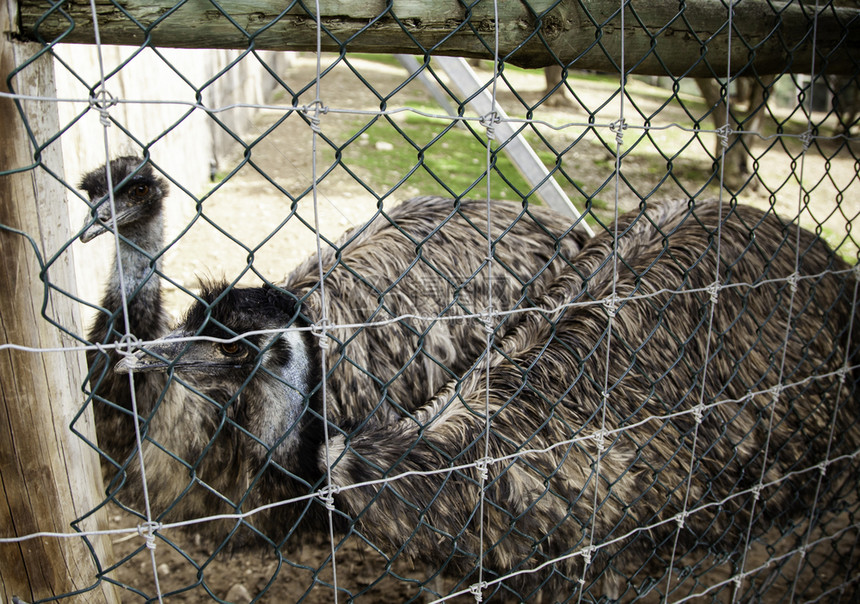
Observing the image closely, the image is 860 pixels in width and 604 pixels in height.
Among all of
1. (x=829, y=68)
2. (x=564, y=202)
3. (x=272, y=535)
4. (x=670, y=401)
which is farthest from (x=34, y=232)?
(x=564, y=202)

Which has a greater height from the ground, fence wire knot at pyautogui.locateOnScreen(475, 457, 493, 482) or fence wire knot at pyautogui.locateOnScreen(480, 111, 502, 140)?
fence wire knot at pyautogui.locateOnScreen(480, 111, 502, 140)

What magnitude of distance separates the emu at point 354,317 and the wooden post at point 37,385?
172mm

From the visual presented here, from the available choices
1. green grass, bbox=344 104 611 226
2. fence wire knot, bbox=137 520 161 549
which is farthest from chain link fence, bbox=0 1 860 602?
green grass, bbox=344 104 611 226

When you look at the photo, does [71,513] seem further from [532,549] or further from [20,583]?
[532,549]

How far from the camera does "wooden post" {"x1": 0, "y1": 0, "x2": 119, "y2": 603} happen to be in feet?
4.39

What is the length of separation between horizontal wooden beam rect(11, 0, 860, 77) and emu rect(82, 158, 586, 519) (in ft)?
1.36

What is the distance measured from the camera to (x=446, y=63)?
11.9 ft

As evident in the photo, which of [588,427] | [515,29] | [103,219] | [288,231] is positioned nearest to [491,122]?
[515,29]

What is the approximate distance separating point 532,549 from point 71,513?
1278 mm

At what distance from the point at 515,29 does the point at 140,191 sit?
1.43 m

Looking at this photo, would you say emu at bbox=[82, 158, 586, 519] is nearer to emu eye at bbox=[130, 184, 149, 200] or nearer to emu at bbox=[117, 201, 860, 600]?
emu eye at bbox=[130, 184, 149, 200]

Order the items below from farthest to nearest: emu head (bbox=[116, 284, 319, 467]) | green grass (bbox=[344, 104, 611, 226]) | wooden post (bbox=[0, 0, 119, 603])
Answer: green grass (bbox=[344, 104, 611, 226]), emu head (bbox=[116, 284, 319, 467]), wooden post (bbox=[0, 0, 119, 603])

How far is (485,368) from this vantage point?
2543 mm

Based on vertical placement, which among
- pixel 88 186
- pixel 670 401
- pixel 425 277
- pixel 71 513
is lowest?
pixel 670 401
